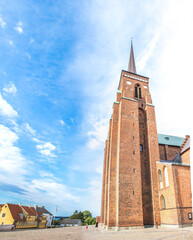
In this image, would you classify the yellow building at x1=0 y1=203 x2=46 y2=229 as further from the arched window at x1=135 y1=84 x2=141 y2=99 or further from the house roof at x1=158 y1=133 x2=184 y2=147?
the arched window at x1=135 y1=84 x2=141 y2=99

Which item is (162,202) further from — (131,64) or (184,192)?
(131,64)

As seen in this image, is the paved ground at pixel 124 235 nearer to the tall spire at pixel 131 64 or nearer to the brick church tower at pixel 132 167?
the brick church tower at pixel 132 167

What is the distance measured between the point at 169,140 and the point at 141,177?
12925 millimetres

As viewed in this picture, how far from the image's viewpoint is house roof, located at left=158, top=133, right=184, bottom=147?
29.6m

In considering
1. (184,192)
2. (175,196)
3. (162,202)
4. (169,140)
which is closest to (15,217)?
(162,202)

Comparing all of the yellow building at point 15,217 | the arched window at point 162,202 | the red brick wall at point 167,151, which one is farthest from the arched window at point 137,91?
the yellow building at point 15,217

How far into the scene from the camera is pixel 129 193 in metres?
19.1

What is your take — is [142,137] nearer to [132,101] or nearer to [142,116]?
[142,116]

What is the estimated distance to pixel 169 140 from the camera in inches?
1208

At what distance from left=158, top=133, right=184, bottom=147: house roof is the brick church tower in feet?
21.5

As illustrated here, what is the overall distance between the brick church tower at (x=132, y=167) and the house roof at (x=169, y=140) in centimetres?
656

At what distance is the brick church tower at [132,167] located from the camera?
1838 centimetres

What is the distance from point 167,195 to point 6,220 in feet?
118

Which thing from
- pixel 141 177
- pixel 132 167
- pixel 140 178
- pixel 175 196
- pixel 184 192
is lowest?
pixel 175 196
